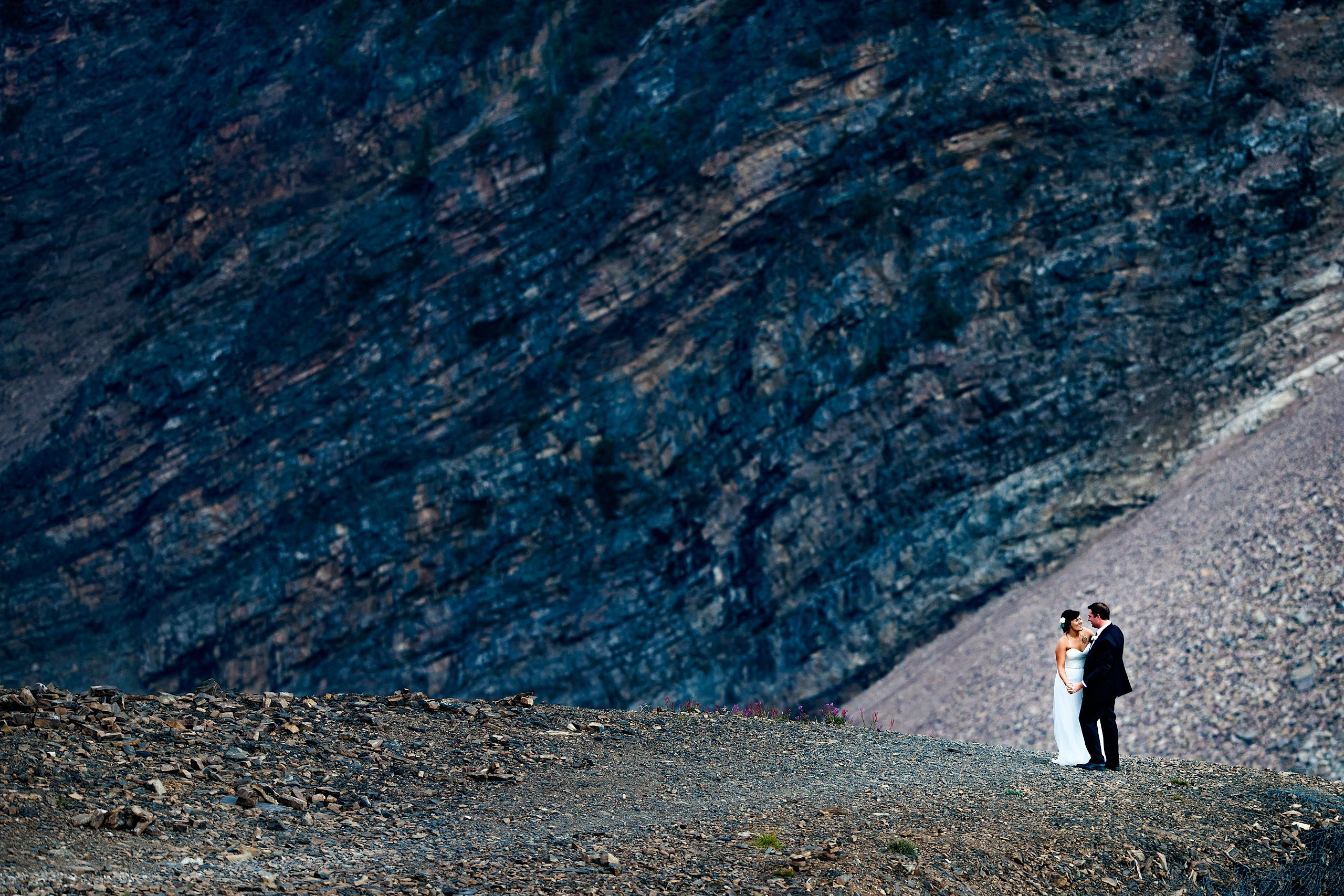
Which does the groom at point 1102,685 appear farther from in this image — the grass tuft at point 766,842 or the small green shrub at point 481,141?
the small green shrub at point 481,141

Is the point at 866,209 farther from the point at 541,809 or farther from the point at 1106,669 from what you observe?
the point at 541,809

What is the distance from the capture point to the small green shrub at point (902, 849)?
32.7 feet

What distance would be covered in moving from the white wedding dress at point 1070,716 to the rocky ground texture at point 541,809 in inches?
10.0

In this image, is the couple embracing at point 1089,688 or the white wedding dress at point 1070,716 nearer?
the couple embracing at point 1089,688

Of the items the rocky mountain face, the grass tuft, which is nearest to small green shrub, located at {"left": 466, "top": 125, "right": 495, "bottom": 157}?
the rocky mountain face

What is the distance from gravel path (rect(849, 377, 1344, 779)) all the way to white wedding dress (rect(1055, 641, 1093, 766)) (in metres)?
8.10

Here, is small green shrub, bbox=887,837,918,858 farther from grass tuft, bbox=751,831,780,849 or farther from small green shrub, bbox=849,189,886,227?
small green shrub, bbox=849,189,886,227

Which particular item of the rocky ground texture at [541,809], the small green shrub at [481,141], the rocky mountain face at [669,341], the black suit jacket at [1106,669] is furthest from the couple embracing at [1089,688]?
the small green shrub at [481,141]

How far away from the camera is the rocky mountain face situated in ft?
126

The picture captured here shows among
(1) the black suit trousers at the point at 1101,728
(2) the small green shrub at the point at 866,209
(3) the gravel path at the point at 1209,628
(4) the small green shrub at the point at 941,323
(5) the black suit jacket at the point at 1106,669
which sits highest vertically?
(2) the small green shrub at the point at 866,209

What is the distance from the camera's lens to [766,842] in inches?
389

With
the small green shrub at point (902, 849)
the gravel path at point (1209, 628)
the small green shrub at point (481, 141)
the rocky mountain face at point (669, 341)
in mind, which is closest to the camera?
the small green shrub at point (902, 849)

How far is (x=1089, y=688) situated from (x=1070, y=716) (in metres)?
0.62

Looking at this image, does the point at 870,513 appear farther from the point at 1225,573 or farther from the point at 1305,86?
the point at 1305,86
